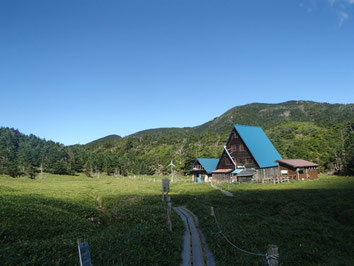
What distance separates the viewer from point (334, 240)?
1406 cm

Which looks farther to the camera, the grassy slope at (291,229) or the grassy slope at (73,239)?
the grassy slope at (291,229)

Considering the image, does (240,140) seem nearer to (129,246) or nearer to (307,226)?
(307,226)

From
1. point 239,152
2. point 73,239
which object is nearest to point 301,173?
point 239,152

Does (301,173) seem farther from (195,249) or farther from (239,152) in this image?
(195,249)

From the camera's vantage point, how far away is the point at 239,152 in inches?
2021

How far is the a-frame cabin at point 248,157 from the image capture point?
1883 inches

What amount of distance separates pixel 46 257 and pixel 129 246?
3.44 m

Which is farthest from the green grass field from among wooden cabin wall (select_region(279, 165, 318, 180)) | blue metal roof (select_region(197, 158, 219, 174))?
blue metal roof (select_region(197, 158, 219, 174))

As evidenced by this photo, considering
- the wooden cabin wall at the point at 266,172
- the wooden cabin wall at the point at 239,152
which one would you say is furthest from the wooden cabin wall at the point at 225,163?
the wooden cabin wall at the point at 266,172

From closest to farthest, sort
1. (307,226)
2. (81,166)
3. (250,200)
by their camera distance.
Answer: (307,226) → (250,200) → (81,166)

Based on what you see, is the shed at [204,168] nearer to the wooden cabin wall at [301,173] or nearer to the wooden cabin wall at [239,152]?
the wooden cabin wall at [239,152]

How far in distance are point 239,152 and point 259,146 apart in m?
4.86

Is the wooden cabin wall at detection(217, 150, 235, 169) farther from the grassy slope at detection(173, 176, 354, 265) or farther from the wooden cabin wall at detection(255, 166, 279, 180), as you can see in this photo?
the grassy slope at detection(173, 176, 354, 265)

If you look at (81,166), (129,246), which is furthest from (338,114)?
(129,246)
